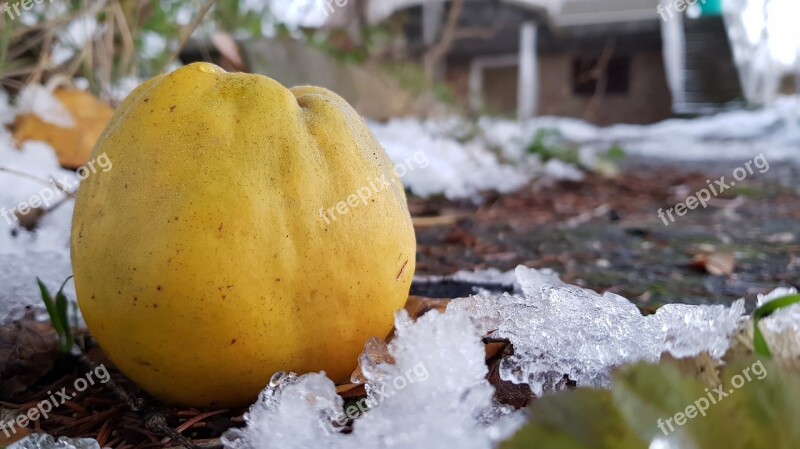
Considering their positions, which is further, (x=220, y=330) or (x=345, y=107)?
(x=345, y=107)

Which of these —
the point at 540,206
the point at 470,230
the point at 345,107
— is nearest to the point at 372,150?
the point at 345,107

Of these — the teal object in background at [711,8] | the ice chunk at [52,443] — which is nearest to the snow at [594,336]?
the ice chunk at [52,443]

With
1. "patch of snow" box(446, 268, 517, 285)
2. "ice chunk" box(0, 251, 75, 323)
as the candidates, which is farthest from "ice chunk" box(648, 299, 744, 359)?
"ice chunk" box(0, 251, 75, 323)

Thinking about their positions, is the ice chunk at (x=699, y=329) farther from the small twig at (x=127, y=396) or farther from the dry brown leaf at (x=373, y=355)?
the small twig at (x=127, y=396)

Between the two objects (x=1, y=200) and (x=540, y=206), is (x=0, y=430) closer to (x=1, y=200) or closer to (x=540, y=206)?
(x=1, y=200)
